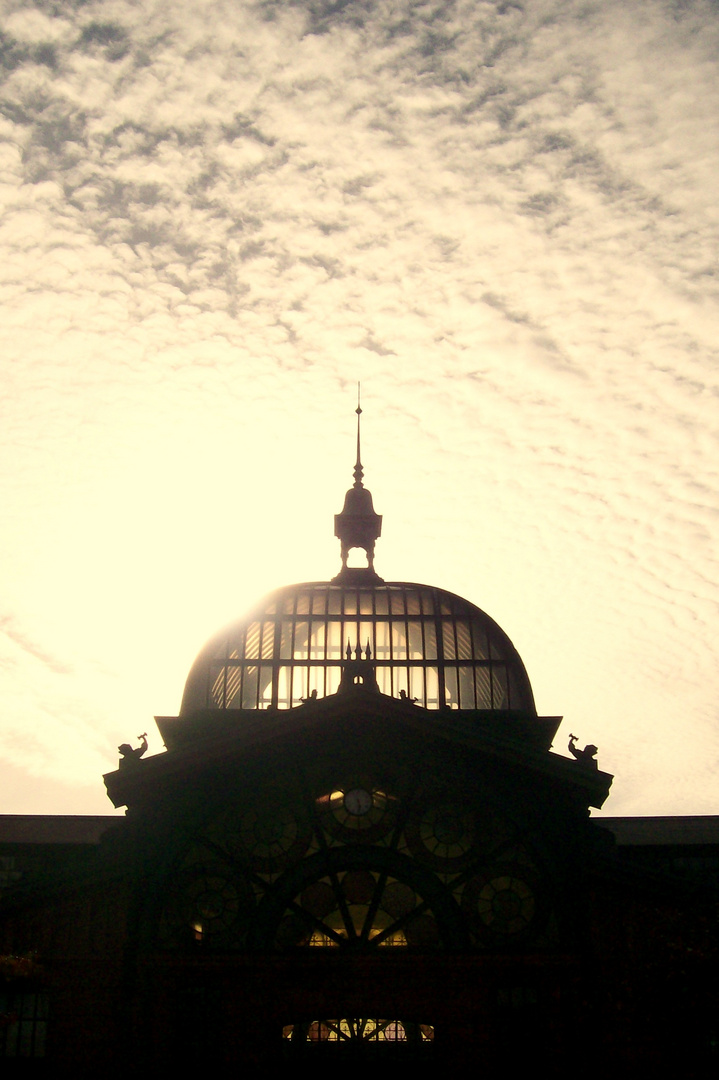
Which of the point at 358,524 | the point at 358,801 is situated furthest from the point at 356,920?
the point at 358,524

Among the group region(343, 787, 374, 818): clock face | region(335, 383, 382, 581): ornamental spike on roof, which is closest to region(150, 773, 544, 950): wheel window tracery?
region(343, 787, 374, 818): clock face

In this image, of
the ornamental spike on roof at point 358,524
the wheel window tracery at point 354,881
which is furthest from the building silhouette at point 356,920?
the ornamental spike on roof at point 358,524

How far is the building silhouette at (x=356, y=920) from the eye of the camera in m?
23.8

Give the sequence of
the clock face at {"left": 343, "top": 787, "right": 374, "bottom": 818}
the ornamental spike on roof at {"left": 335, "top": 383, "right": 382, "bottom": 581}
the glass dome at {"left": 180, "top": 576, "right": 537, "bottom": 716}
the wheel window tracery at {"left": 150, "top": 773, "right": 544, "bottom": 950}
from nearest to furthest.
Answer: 1. the wheel window tracery at {"left": 150, "top": 773, "right": 544, "bottom": 950}
2. the clock face at {"left": 343, "top": 787, "right": 374, "bottom": 818}
3. the glass dome at {"left": 180, "top": 576, "right": 537, "bottom": 716}
4. the ornamental spike on roof at {"left": 335, "top": 383, "right": 382, "bottom": 581}

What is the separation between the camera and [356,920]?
24703 mm

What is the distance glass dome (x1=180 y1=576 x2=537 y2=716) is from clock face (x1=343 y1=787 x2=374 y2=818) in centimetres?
683

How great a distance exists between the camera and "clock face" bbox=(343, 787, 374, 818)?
83.8 ft

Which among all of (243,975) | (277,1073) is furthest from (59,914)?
(277,1073)

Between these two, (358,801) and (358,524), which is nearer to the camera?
(358,801)

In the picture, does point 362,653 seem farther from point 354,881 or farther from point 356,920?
point 356,920

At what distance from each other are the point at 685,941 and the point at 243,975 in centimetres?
1035

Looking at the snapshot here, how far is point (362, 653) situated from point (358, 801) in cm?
811

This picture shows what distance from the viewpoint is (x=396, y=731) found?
26.3m

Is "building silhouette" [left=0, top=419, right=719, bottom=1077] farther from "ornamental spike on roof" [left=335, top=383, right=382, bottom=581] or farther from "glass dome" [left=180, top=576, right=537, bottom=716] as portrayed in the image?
"ornamental spike on roof" [left=335, top=383, right=382, bottom=581]
